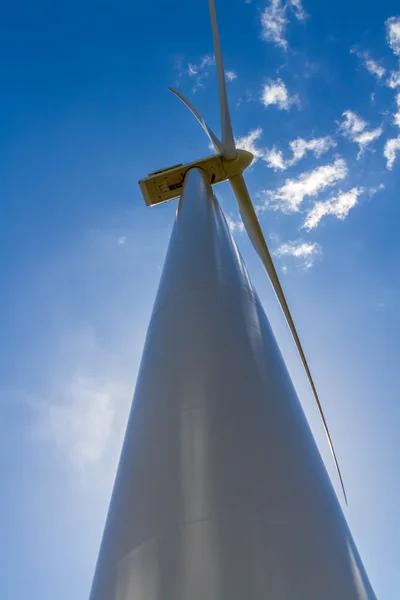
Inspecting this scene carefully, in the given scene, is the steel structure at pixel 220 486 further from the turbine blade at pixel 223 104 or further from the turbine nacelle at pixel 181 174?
the turbine nacelle at pixel 181 174

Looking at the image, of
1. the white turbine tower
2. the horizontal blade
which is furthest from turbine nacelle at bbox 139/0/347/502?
the white turbine tower

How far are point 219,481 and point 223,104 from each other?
35.7ft

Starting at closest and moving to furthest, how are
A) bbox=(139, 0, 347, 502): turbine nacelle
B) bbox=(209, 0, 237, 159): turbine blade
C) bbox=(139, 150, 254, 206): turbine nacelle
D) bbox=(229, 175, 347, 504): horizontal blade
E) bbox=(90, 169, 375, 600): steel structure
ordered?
bbox=(90, 169, 375, 600): steel structure
bbox=(229, 175, 347, 504): horizontal blade
bbox=(139, 0, 347, 502): turbine nacelle
bbox=(209, 0, 237, 159): turbine blade
bbox=(139, 150, 254, 206): turbine nacelle


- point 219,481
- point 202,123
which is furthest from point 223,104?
point 219,481

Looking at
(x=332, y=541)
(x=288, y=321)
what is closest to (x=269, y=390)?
(x=332, y=541)

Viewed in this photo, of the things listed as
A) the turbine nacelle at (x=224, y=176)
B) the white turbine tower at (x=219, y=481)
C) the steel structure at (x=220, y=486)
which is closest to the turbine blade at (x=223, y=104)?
the turbine nacelle at (x=224, y=176)

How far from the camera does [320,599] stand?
114 inches

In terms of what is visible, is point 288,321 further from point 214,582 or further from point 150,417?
point 214,582

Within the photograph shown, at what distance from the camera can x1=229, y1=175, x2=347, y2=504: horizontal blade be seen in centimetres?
971

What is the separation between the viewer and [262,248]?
11250 mm

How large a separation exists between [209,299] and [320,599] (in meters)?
3.35

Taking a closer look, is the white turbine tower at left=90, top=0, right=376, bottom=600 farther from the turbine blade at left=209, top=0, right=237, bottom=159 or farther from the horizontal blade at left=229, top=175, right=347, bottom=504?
the turbine blade at left=209, top=0, right=237, bottom=159

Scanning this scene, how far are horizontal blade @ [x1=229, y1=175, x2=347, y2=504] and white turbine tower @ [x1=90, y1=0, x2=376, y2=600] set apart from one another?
14.0 ft

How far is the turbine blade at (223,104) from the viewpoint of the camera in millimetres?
12320
